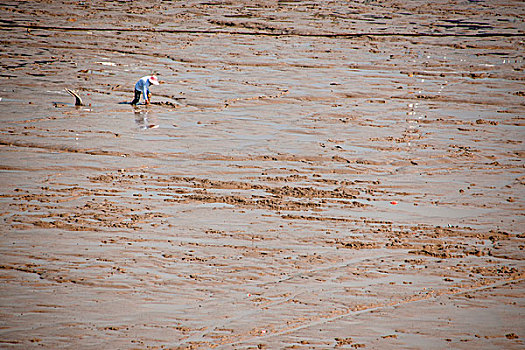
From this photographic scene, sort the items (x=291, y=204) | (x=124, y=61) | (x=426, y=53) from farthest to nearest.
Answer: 1. (x=426, y=53)
2. (x=124, y=61)
3. (x=291, y=204)

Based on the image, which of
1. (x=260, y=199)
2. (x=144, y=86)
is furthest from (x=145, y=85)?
(x=260, y=199)

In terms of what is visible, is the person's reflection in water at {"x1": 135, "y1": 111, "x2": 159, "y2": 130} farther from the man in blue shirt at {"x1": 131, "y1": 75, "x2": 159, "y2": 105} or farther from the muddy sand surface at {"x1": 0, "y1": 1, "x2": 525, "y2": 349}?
the man in blue shirt at {"x1": 131, "y1": 75, "x2": 159, "y2": 105}

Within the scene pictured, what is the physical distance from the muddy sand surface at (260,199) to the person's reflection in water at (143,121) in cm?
6

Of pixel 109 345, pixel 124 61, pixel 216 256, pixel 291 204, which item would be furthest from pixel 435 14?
pixel 109 345

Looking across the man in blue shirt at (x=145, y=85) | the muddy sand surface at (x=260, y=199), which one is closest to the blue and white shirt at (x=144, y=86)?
the man in blue shirt at (x=145, y=85)

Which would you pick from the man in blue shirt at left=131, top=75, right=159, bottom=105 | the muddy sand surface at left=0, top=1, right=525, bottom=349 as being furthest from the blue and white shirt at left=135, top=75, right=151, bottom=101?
the muddy sand surface at left=0, top=1, right=525, bottom=349

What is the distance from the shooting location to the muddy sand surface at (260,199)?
6.07 meters

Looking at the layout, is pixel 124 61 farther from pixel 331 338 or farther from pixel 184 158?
pixel 331 338

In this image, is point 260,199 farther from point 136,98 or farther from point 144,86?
point 136,98

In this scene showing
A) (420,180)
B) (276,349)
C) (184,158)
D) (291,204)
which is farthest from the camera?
(184,158)

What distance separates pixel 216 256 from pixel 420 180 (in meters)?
4.01

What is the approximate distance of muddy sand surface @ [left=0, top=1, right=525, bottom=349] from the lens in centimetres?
607

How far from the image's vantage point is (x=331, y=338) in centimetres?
576

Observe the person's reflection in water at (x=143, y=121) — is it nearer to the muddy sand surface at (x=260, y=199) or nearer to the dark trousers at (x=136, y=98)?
the muddy sand surface at (x=260, y=199)
